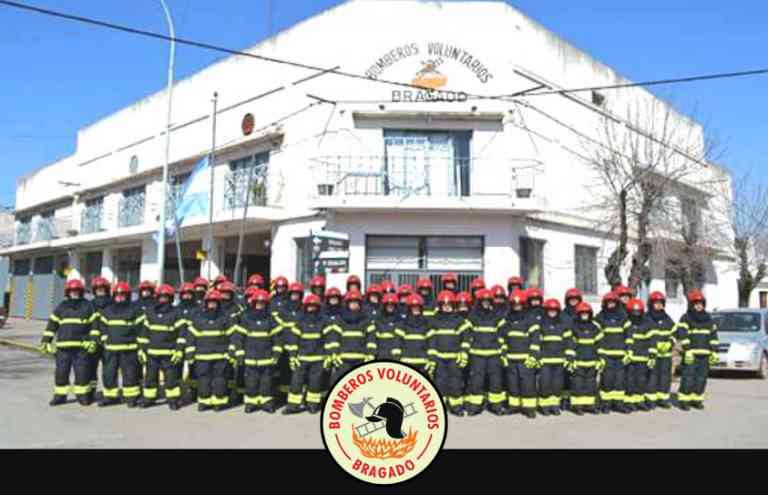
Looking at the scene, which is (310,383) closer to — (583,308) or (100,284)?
(100,284)

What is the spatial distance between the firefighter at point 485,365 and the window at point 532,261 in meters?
8.17

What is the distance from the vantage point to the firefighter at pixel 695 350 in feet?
32.2

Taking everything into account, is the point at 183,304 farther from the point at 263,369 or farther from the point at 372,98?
the point at 372,98

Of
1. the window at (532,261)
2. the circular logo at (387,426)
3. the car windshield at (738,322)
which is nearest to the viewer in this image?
the circular logo at (387,426)

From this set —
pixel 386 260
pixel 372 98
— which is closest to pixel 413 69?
pixel 372 98

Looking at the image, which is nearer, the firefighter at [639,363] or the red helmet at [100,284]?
the firefighter at [639,363]

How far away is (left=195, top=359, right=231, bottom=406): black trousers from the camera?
9.11 metres

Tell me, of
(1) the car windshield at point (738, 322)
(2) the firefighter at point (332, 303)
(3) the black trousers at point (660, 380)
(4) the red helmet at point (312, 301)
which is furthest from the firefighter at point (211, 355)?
(1) the car windshield at point (738, 322)

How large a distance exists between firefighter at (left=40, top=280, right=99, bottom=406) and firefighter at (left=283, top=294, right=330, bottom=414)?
305 cm

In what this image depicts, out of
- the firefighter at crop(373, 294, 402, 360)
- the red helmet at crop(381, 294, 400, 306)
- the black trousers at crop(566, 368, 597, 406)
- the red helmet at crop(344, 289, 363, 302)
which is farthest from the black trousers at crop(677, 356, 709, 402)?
the red helmet at crop(344, 289, 363, 302)

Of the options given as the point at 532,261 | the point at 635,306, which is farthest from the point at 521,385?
the point at 532,261

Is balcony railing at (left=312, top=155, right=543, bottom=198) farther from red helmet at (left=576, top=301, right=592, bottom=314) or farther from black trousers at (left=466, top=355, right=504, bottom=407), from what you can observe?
black trousers at (left=466, top=355, right=504, bottom=407)

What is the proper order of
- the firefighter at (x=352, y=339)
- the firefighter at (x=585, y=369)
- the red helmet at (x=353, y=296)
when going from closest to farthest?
the firefighter at (x=352, y=339) → the firefighter at (x=585, y=369) → the red helmet at (x=353, y=296)

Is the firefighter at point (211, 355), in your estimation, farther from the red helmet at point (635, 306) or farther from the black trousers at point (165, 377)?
the red helmet at point (635, 306)
